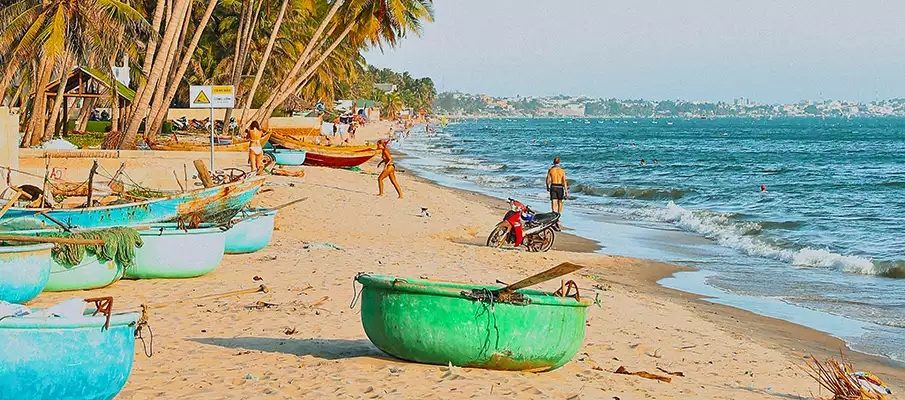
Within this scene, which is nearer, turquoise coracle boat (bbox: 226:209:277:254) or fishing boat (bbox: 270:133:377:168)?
turquoise coracle boat (bbox: 226:209:277:254)

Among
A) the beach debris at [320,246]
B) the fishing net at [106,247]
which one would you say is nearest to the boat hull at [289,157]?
the beach debris at [320,246]

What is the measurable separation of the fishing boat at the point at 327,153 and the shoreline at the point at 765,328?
56.6 feet

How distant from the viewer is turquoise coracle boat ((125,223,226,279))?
475 inches

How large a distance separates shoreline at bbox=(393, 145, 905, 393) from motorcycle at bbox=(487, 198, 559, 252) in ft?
4.99

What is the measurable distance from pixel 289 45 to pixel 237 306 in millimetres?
39560

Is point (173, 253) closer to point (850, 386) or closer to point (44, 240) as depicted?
point (44, 240)

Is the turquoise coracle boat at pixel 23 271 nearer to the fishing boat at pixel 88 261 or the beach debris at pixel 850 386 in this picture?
the fishing boat at pixel 88 261

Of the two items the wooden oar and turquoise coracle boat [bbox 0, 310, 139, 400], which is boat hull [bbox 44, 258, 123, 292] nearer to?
turquoise coracle boat [bbox 0, 310, 139, 400]

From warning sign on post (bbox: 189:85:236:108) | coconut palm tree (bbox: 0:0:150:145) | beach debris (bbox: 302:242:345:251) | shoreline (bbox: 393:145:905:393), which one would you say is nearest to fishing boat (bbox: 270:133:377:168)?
coconut palm tree (bbox: 0:0:150:145)

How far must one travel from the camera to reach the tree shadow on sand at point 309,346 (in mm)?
8602

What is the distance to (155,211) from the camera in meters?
14.2

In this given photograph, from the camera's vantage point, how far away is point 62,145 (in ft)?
76.6

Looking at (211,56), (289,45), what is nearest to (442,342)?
(289,45)

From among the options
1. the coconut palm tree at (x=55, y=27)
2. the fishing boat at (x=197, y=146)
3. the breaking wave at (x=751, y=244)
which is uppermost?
the coconut palm tree at (x=55, y=27)
